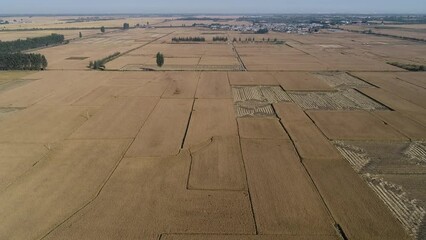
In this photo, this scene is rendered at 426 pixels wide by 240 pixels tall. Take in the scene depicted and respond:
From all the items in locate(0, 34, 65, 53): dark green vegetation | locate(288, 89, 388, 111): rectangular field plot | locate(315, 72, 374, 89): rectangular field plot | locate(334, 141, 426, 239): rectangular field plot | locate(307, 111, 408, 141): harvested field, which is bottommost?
locate(334, 141, 426, 239): rectangular field plot

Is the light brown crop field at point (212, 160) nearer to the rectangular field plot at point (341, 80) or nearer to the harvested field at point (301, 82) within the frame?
the harvested field at point (301, 82)

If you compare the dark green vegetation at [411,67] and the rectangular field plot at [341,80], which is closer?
the rectangular field plot at [341,80]

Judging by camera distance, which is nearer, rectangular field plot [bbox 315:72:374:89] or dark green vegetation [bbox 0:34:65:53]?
rectangular field plot [bbox 315:72:374:89]

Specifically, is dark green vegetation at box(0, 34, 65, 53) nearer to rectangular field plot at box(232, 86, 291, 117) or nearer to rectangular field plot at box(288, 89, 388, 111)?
rectangular field plot at box(232, 86, 291, 117)

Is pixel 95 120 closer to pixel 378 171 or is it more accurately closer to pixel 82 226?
pixel 82 226

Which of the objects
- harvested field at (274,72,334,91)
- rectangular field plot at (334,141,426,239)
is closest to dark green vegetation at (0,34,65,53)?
harvested field at (274,72,334,91)

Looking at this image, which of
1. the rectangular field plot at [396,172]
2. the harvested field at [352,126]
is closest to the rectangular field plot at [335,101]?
the harvested field at [352,126]

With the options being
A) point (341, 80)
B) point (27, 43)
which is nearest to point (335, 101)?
point (341, 80)
